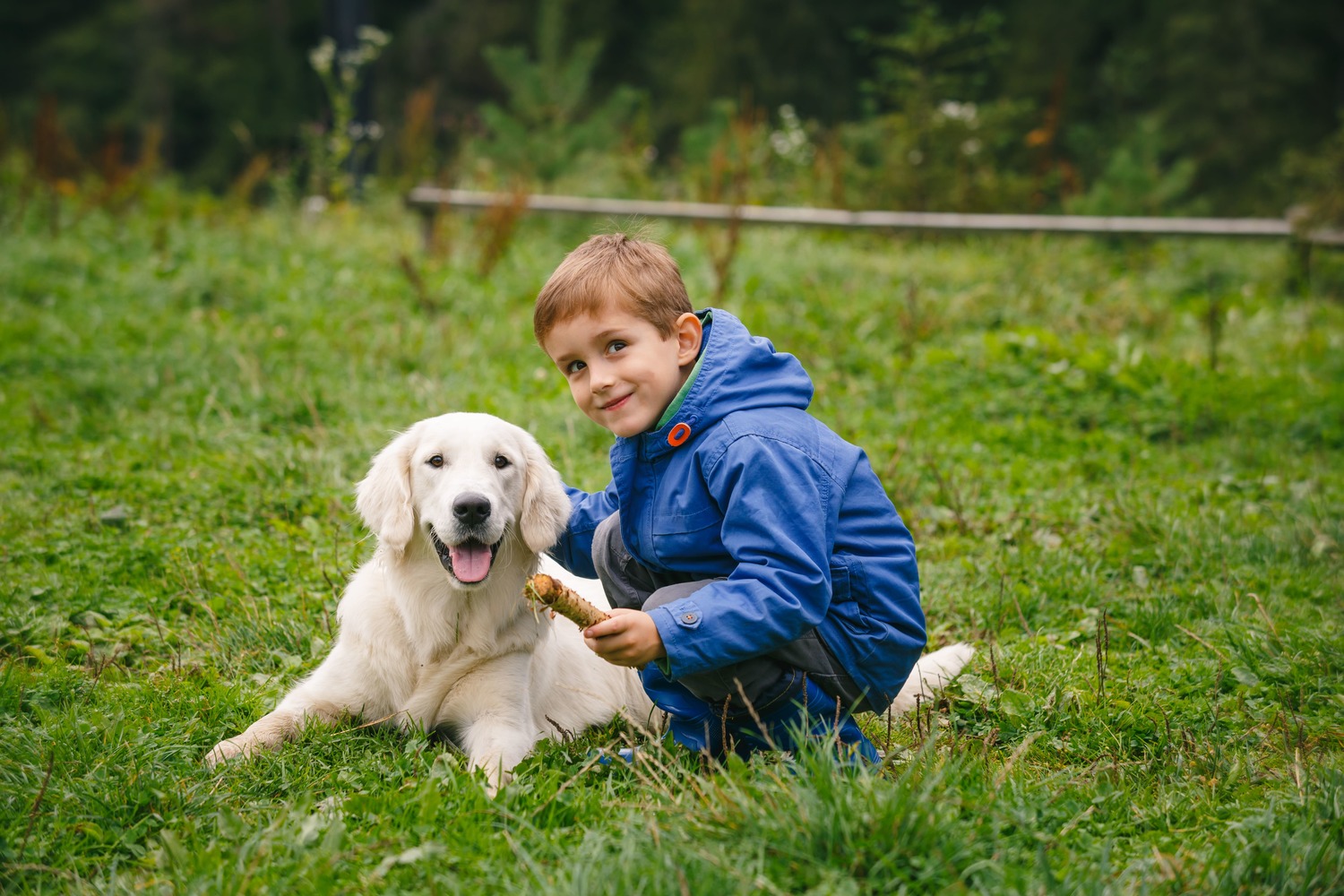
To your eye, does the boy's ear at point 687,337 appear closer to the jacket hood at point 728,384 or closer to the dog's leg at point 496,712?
the jacket hood at point 728,384

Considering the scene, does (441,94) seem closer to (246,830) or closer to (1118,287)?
(1118,287)

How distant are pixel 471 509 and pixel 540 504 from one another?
28 cm

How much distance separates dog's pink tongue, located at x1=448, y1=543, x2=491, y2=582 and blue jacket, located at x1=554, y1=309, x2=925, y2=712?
1.22 feet

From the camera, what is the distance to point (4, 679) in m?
2.79

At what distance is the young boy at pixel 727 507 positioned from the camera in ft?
7.68

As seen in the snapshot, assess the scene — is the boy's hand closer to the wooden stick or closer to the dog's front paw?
the wooden stick

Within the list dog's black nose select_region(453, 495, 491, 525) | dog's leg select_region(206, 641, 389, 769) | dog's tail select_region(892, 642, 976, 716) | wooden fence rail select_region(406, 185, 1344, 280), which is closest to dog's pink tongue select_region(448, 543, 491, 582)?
dog's black nose select_region(453, 495, 491, 525)

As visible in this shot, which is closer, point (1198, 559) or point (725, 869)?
point (725, 869)

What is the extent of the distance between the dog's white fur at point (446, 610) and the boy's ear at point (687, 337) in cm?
56

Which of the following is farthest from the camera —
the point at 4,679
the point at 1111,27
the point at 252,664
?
the point at 1111,27

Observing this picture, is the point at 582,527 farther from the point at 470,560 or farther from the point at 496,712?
the point at 496,712

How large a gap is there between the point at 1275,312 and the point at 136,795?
810 cm

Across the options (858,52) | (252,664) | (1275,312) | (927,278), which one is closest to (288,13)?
(858,52)

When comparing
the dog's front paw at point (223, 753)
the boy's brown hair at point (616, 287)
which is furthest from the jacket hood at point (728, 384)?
the dog's front paw at point (223, 753)
